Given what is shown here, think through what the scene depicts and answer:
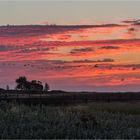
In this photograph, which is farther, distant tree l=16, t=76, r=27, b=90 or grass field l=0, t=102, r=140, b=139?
distant tree l=16, t=76, r=27, b=90

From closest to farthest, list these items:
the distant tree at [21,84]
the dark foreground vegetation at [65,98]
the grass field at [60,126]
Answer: the grass field at [60,126], the dark foreground vegetation at [65,98], the distant tree at [21,84]

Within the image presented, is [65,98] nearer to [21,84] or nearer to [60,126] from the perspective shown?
[60,126]

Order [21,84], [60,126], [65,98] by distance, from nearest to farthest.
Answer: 1. [60,126]
2. [65,98]
3. [21,84]

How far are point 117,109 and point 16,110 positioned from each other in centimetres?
1536

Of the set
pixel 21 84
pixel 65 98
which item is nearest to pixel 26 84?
pixel 21 84

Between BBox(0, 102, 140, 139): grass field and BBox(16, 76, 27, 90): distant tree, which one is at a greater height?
BBox(16, 76, 27, 90): distant tree

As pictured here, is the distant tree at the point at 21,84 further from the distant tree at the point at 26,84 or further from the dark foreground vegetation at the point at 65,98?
the dark foreground vegetation at the point at 65,98

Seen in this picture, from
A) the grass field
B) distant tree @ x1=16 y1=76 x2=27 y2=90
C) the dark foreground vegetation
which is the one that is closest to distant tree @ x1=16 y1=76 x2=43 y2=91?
distant tree @ x1=16 y1=76 x2=27 y2=90

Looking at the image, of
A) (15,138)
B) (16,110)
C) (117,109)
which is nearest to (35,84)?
(117,109)

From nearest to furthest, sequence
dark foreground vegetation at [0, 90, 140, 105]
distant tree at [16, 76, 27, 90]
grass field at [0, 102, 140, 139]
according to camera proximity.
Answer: grass field at [0, 102, 140, 139] → dark foreground vegetation at [0, 90, 140, 105] → distant tree at [16, 76, 27, 90]

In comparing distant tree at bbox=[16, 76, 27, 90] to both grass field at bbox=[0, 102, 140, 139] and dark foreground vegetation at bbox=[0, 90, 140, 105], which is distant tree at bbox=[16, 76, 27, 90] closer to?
dark foreground vegetation at bbox=[0, 90, 140, 105]

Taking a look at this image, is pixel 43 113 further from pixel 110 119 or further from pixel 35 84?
pixel 35 84

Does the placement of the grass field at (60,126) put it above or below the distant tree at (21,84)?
below

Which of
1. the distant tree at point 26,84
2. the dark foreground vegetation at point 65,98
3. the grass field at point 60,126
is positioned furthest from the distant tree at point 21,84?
the grass field at point 60,126
